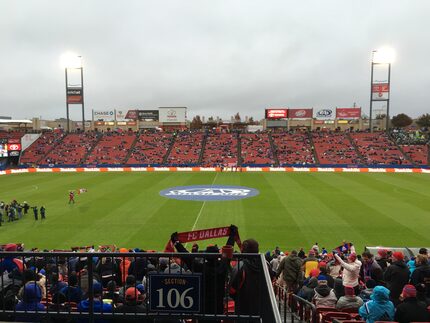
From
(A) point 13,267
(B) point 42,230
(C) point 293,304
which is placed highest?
(A) point 13,267

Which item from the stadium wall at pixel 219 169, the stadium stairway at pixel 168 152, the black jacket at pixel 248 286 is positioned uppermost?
the black jacket at pixel 248 286

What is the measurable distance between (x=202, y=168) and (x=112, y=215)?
37.0 m

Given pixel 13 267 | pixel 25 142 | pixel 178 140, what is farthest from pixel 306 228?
pixel 25 142

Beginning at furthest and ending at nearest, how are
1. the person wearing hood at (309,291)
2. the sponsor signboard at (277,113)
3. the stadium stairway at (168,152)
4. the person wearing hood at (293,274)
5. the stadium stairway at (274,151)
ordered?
the sponsor signboard at (277,113) → the stadium stairway at (168,152) → the stadium stairway at (274,151) → the person wearing hood at (293,274) → the person wearing hood at (309,291)

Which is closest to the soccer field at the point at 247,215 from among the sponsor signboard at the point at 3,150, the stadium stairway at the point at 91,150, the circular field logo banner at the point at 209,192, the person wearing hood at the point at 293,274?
the circular field logo banner at the point at 209,192

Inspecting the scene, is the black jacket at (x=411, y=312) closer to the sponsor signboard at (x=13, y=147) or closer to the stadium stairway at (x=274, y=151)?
the stadium stairway at (x=274, y=151)

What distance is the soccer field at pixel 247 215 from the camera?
2189cm

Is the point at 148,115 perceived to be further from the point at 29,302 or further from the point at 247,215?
the point at 29,302

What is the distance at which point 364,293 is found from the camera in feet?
28.4

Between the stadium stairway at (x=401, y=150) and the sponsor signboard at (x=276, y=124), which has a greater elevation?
the sponsor signboard at (x=276, y=124)

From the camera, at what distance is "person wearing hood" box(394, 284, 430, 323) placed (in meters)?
6.03

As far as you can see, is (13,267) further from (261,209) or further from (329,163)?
(329,163)

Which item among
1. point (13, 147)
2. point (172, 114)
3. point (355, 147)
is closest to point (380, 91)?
point (355, 147)

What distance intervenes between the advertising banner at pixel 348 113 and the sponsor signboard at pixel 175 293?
106m
